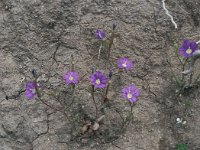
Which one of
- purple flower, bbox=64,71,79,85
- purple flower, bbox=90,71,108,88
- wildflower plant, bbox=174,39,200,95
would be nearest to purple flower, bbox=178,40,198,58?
wildflower plant, bbox=174,39,200,95

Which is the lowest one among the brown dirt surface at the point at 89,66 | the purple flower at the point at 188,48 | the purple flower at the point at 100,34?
the brown dirt surface at the point at 89,66

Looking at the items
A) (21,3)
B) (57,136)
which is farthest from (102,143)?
(21,3)

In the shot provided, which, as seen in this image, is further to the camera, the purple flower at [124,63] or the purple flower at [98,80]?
the purple flower at [124,63]

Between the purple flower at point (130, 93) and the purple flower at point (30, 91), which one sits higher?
the purple flower at point (130, 93)

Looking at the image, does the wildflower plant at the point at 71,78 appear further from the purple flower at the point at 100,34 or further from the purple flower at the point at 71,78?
the purple flower at the point at 100,34

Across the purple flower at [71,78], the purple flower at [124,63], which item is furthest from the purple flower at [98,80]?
the purple flower at [124,63]

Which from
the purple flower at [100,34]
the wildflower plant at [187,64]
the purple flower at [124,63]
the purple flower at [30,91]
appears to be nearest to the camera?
the purple flower at [30,91]

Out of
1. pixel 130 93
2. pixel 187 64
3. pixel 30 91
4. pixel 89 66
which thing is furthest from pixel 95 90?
pixel 187 64
